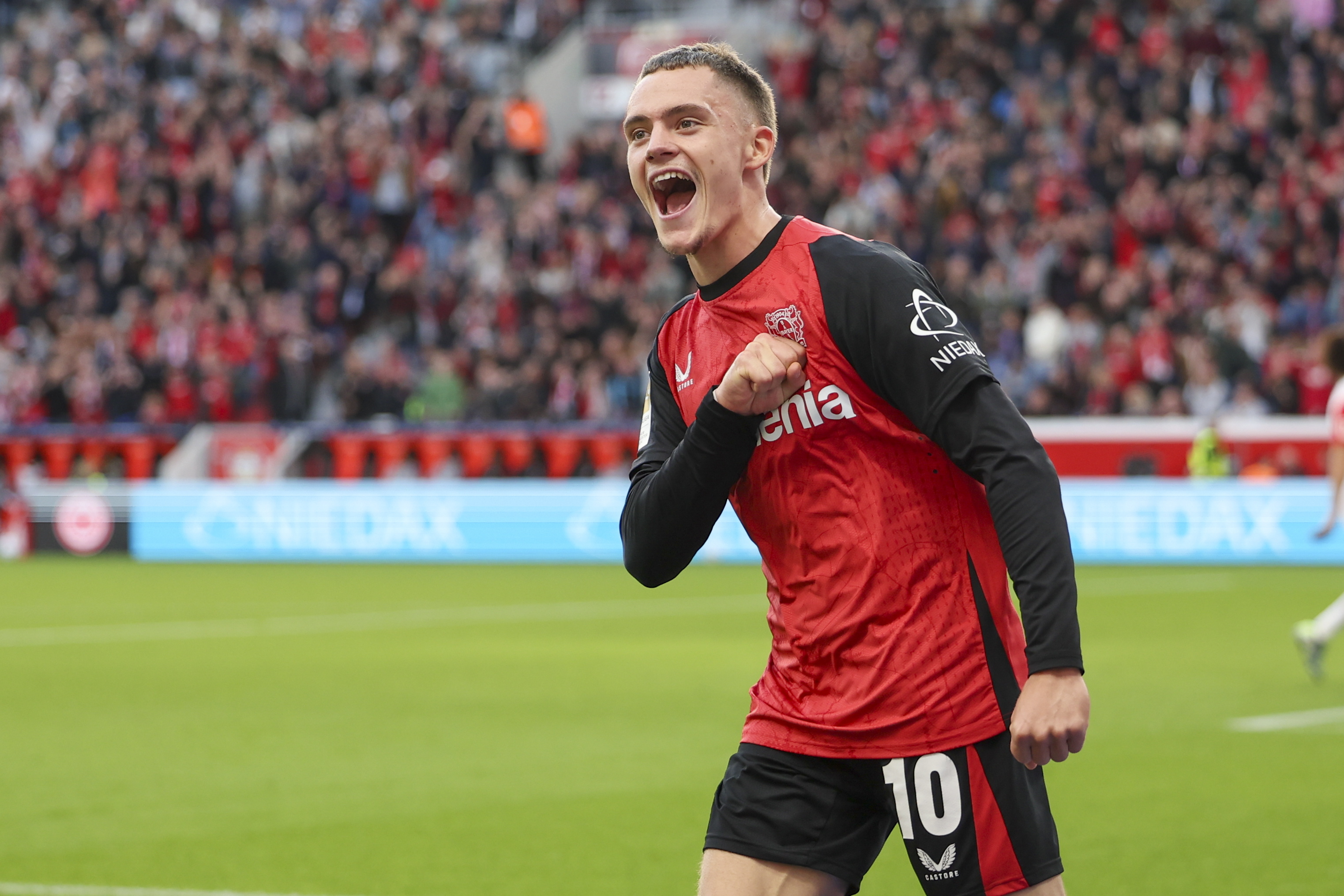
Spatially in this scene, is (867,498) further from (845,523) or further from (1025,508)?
(1025,508)

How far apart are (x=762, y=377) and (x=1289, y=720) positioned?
7624mm

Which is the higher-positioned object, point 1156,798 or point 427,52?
point 427,52

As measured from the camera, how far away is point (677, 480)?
3615mm

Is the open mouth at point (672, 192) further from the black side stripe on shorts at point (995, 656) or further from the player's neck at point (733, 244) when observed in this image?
the black side stripe on shorts at point (995, 656)

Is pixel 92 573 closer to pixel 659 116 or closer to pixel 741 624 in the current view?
pixel 741 624

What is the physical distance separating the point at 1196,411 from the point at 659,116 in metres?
19.4

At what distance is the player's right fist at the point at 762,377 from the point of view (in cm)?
341

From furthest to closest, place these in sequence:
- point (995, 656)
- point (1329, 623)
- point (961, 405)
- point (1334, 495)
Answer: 1. point (1334, 495)
2. point (1329, 623)
3. point (995, 656)
4. point (961, 405)

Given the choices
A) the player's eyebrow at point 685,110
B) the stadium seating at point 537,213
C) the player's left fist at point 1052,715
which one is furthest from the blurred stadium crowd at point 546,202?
the player's left fist at point 1052,715

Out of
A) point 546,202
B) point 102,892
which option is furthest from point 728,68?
point 546,202

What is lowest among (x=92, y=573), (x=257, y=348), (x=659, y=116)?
(x=92, y=573)

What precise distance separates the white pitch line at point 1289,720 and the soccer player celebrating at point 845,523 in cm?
677

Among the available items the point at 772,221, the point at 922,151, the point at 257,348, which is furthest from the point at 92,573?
the point at 772,221

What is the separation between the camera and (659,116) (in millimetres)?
3684
